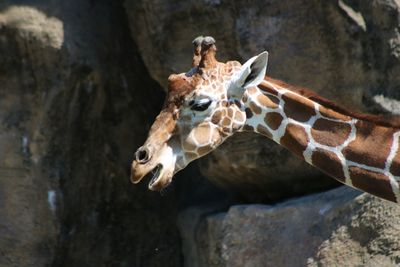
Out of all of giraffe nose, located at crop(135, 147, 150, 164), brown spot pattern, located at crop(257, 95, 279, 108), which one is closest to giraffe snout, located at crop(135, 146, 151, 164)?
giraffe nose, located at crop(135, 147, 150, 164)

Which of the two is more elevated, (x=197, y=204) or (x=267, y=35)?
(x=267, y=35)

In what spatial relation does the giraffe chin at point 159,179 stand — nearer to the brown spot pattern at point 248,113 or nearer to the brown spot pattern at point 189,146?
the brown spot pattern at point 189,146

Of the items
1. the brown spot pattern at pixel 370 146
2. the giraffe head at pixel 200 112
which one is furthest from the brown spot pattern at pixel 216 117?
the brown spot pattern at pixel 370 146

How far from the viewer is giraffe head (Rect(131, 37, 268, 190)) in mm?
4828

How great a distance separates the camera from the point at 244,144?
666cm

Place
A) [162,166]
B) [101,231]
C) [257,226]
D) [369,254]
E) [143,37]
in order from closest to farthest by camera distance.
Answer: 1. [162,166]
2. [369,254]
3. [257,226]
4. [143,37]
5. [101,231]

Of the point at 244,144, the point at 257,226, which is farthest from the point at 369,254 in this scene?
the point at 244,144

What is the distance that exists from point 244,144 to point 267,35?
812mm

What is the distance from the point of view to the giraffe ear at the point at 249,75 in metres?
4.86

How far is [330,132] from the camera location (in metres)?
4.90

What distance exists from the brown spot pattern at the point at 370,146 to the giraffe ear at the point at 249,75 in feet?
1.89

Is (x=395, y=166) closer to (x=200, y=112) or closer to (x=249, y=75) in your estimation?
(x=249, y=75)

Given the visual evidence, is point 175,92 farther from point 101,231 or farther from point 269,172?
point 101,231

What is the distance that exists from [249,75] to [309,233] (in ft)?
5.18
